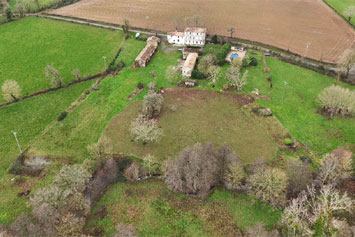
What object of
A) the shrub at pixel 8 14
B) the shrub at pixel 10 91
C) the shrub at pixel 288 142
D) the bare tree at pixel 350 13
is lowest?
the shrub at pixel 288 142

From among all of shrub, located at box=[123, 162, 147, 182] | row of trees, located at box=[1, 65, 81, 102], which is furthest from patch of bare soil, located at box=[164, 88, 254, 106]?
row of trees, located at box=[1, 65, 81, 102]

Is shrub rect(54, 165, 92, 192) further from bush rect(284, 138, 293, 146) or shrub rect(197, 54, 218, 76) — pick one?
shrub rect(197, 54, 218, 76)

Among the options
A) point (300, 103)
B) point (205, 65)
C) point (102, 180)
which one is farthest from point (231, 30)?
point (102, 180)

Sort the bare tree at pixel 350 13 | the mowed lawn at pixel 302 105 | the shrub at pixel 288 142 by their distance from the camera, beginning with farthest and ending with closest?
1. the bare tree at pixel 350 13
2. the mowed lawn at pixel 302 105
3. the shrub at pixel 288 142

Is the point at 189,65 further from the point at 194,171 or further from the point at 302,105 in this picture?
the point at 194,171

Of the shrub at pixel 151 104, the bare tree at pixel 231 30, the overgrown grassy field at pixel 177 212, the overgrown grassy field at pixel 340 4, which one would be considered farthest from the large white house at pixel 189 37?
the overgrown grassy field at pixel 340 4

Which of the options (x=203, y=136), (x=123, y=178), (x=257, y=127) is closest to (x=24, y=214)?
(x=123, y=178)

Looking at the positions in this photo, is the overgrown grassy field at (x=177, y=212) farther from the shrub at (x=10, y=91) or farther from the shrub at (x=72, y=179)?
the shrub at (x=10, y=91)
